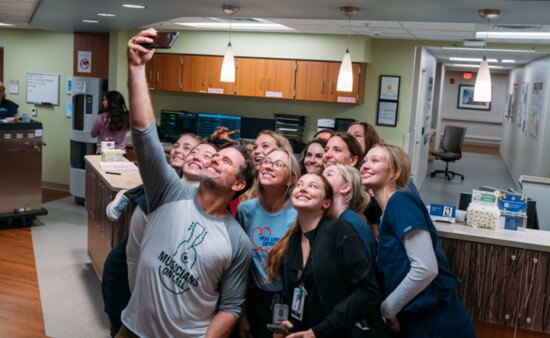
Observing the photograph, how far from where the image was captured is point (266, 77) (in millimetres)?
7879

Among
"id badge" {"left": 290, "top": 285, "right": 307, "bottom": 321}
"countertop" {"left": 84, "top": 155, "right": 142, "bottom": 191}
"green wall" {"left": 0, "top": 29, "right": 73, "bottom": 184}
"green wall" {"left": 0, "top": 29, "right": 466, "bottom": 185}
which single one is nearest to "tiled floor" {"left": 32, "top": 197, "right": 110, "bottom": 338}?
"countertop" {"left": 84, "top": 155, "right": 142, "bottom": 191}

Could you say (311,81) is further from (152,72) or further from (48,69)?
(48,69)

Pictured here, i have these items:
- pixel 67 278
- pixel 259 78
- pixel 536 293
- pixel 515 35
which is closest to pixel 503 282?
pixel 536 293

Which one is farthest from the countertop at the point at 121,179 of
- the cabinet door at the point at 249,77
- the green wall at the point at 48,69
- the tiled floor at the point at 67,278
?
the green wall at the point at 48,69

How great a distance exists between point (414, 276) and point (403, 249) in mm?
130

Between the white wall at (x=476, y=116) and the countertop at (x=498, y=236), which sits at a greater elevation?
the white wall at (x=476, y=116)

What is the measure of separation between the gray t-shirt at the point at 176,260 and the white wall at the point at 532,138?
7519 mm

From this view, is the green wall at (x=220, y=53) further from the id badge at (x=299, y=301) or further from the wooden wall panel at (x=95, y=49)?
the id badge at (x=299, y=301)

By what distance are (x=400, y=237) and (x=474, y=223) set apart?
1.32 meters

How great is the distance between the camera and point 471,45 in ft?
25.1

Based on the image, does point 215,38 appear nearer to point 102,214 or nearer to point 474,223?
point 102,214

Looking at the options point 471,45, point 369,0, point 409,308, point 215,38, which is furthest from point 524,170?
point 409,308

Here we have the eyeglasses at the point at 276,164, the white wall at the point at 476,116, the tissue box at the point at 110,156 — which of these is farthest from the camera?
the white wall at the point at 476,116

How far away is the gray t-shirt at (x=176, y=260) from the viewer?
2260mm
